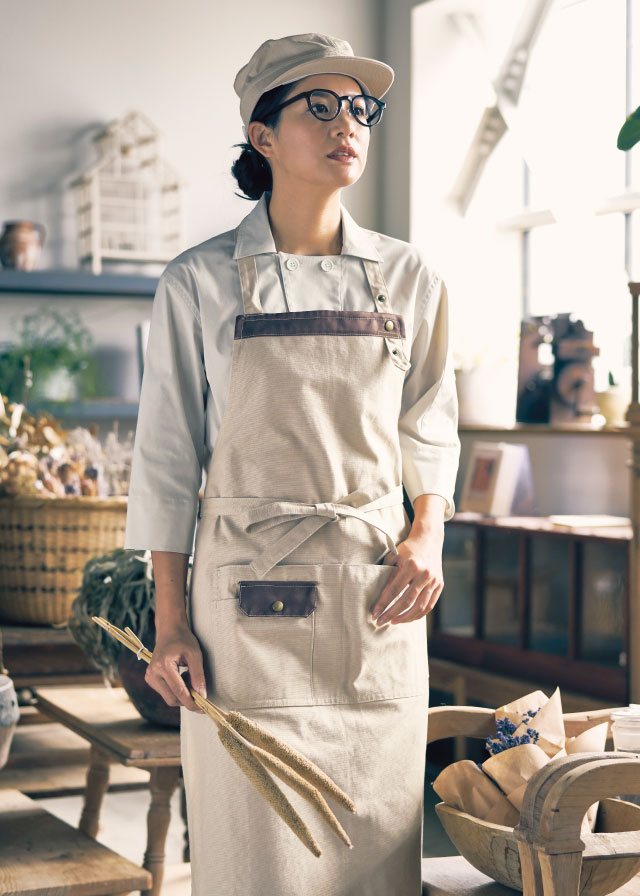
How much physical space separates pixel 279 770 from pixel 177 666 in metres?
0.29

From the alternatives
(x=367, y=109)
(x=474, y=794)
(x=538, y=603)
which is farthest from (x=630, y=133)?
(x=538, y=603)

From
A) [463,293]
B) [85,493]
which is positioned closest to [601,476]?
[463,293]

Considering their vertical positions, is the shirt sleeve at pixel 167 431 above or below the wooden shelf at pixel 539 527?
above

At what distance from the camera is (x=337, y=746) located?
59.0 inches

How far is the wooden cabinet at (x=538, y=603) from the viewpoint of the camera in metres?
3.39

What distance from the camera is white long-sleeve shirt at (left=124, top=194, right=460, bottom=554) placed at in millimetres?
1547

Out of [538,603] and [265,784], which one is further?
[538,603]

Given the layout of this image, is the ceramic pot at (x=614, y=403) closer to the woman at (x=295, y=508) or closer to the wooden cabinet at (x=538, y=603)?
the wooden cabinet at (x=538, y=603)

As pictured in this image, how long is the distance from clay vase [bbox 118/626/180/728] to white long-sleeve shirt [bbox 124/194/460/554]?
88 cm

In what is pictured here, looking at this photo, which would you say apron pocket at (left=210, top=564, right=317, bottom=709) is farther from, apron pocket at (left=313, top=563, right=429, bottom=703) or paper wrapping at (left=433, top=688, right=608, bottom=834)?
paper wrapping at (left=433, top=688, right=608, bottom=834)

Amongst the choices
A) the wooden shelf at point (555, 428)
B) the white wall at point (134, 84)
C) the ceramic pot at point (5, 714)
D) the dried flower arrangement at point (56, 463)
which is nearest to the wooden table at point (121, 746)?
the ceramic pot at point (5, 714)

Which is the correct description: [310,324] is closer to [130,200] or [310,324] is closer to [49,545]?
[49,545]

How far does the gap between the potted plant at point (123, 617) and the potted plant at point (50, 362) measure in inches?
74.7

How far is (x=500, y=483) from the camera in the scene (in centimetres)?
409
